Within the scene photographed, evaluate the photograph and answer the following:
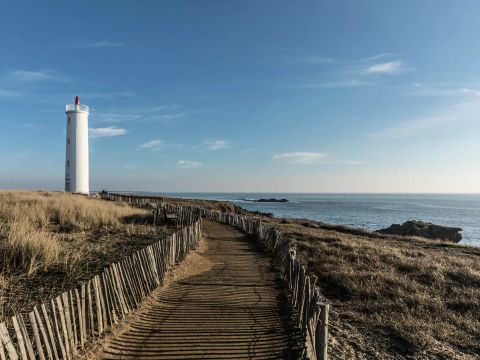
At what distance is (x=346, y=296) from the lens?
9039 millimetres

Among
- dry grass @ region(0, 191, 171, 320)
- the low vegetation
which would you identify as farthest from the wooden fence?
the low vegetation

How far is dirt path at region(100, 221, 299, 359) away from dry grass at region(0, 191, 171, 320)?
163cm

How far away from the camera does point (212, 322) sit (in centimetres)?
621

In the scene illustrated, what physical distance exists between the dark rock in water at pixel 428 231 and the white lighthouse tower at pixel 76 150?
94.5 feet

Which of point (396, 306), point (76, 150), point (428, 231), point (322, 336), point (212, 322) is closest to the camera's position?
point (322, 336)

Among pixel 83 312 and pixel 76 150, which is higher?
pixel 76 150

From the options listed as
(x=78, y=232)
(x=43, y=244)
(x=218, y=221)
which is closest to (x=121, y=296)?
(x=43, y=244)

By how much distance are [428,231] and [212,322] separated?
35.7m

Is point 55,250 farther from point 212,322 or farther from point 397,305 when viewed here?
point 397,305

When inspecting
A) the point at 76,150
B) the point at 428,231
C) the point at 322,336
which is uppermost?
the point at 76,150

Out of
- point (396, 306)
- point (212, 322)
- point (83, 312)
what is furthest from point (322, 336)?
point (396, 306)

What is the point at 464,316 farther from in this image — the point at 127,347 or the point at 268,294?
the point at 127,347

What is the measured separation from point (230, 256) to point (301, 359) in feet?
26.0

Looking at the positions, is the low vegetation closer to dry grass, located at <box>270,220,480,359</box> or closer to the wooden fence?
dry grass, located at <box>270,220,480,359</box>
